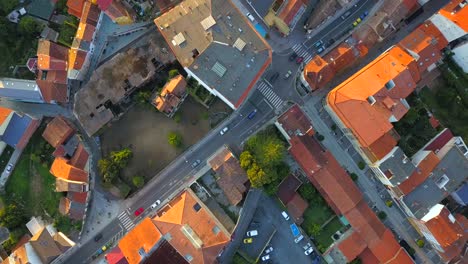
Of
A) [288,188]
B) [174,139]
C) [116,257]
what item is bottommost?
[288,188]

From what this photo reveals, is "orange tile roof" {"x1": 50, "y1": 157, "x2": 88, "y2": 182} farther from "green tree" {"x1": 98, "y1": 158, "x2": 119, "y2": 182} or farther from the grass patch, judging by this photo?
the grass patch

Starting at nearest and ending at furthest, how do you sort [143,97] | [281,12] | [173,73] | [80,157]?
[281,12] → [80,157] → [173,73] → [143,97]

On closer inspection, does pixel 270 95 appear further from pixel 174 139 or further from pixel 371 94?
pixel 174 139

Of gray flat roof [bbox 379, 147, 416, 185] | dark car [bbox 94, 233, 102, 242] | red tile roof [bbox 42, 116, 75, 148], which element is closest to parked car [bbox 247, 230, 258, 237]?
gray flat roof [bbox 379, 147, 416, 185]

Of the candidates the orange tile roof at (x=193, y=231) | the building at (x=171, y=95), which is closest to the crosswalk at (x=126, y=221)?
the orange tile roof at (x=193, y=231)

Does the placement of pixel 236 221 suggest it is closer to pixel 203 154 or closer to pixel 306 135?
pixel 203 154

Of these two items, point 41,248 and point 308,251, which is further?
point 308,251

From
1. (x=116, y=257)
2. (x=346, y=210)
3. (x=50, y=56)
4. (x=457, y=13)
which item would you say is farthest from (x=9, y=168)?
(x=457, y=13)

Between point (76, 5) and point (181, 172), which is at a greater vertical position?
point (76, 5)
